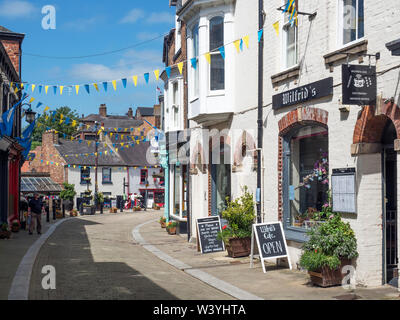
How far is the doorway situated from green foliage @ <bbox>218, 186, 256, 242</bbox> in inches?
181

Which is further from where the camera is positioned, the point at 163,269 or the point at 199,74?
the point at 199,74

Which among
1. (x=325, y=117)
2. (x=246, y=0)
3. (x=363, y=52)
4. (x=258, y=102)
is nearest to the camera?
(x=363, y=52)

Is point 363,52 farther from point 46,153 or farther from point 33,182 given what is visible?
point 46,153

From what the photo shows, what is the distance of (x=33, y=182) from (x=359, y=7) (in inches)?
1707

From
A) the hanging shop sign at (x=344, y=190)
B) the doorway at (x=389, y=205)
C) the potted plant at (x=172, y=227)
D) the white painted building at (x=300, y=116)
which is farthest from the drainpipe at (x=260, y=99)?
the potted plant at (x=172, y=227)

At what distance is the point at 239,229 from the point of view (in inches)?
547

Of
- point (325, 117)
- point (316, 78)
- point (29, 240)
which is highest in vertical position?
point (316, 78)

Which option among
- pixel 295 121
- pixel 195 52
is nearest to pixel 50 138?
pixel 195 52

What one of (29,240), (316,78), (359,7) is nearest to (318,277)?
(316,78)

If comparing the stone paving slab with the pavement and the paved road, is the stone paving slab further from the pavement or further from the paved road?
the paved road

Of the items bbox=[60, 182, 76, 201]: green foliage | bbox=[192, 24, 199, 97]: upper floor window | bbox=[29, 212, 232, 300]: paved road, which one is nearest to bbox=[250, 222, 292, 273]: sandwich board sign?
bbox=[29, 212, 232, 300]: paved road

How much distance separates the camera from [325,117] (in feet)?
34.8

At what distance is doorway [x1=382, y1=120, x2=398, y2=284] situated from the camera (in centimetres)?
936

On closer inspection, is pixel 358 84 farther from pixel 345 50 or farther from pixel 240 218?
pixel 240 218
